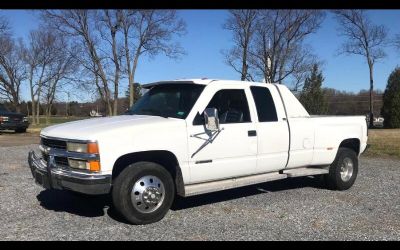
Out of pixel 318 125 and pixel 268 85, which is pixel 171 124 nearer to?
pixel 268 85

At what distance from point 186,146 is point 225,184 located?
0.88m

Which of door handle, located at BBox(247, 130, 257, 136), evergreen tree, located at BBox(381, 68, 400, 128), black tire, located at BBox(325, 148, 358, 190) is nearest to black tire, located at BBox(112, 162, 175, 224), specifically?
door handle, located at BBox(247, 130, 257, 136)

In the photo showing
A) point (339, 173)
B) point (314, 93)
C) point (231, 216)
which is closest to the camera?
point (231, 216)

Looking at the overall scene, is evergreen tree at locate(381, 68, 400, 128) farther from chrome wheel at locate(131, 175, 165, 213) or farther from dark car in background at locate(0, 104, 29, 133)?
chrome wheel at locate(131, 175, 165, 213)

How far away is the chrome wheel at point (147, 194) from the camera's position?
563cm

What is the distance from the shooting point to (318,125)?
7.67 metres

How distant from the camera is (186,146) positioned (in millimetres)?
5984

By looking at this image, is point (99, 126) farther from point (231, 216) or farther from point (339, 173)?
point (339, 173)

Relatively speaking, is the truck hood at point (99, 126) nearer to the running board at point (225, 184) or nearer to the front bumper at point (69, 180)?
the front bumper at point (69, 180)

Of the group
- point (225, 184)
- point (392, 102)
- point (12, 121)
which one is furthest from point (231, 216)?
point (392, 102)

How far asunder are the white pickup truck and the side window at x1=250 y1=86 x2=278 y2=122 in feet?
0.06

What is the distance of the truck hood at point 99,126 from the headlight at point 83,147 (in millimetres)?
73
